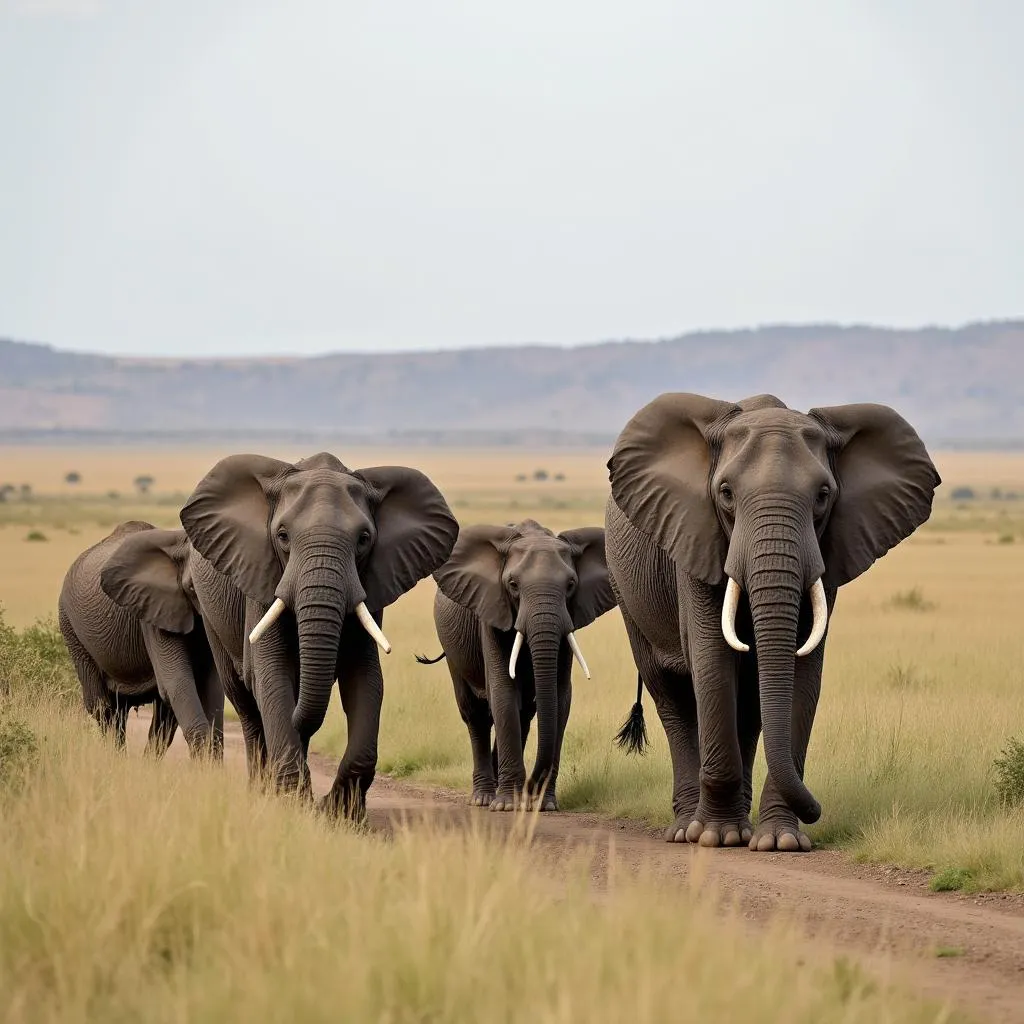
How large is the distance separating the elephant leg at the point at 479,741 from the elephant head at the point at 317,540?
8.98ft

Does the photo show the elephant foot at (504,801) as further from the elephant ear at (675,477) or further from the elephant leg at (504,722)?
the elephant ear at (675,477)

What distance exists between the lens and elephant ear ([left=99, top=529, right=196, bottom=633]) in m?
14.9

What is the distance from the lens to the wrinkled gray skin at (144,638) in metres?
14.8

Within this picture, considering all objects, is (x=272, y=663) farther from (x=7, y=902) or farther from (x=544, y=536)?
(x=7, y=902)

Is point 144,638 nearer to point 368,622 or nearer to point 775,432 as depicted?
point 368,622

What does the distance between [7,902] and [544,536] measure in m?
8.19

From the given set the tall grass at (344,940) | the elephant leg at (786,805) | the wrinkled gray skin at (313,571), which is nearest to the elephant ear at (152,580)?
the wrinkled gray skin at (313,571)

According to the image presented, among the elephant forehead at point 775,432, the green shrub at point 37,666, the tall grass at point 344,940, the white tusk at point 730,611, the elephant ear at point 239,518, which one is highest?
the elephant forehead at point 775,432

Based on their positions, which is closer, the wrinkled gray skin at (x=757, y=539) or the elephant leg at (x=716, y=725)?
the wrinkled gray skin at (x=757, y=539)

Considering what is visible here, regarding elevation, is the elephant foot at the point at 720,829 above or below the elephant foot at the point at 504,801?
above

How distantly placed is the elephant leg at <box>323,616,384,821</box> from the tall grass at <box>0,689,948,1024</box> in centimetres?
279

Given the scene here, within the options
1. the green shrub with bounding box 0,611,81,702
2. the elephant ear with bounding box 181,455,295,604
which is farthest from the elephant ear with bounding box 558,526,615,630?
the green shrub with bounding box 0,611,81,702

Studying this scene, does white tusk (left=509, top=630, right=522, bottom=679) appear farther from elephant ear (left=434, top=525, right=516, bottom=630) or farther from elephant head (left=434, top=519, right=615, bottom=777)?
elephant ear (left=434, top=525, right=516, bottom=630)

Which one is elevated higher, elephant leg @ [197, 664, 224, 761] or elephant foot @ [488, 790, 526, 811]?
elephant leg @ [197, 664, 224, 761]
